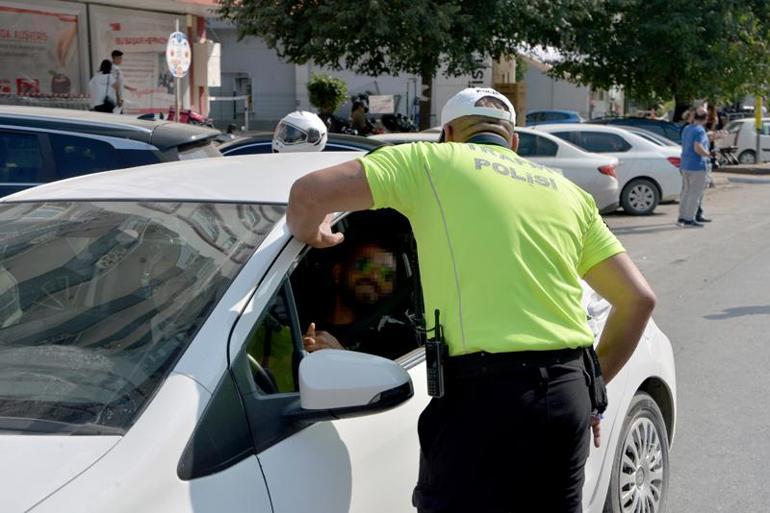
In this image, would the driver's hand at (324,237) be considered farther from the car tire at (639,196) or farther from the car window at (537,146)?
the car tire at (639,196)

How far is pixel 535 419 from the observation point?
Answer: 2.50 metres

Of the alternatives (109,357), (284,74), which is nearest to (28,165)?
(109,357)

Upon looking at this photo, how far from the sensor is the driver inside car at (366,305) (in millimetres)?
3797

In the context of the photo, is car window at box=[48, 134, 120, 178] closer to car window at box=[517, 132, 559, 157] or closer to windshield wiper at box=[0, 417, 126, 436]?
windshield wiper at box=[0, 417, 126, 436]

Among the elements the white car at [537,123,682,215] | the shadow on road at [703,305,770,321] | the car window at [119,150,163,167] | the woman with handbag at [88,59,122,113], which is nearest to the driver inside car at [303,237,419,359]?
the car window at [119,150,163,167]

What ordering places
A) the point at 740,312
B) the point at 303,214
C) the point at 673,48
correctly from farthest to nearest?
the point at 673,48
the point at 740,312
the point at 303,214

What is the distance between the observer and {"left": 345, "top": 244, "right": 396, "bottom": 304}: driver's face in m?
3.88

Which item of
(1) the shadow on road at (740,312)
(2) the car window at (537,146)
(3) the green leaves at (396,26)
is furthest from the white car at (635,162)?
(1) the shadow on road at (740,312)

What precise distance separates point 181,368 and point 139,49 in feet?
61.2

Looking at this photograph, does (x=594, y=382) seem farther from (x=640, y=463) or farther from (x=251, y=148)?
(x=251, y=148)

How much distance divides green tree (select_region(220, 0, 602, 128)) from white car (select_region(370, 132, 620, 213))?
80.5 inches

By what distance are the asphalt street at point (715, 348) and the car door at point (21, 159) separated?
4.70 meters

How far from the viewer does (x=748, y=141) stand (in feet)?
98.9

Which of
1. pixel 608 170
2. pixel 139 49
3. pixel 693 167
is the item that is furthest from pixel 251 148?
pixel 139 49
